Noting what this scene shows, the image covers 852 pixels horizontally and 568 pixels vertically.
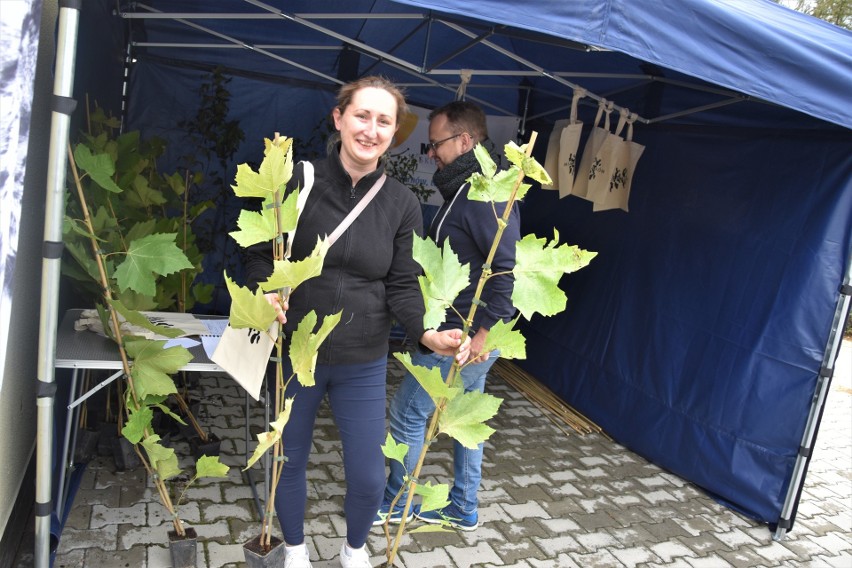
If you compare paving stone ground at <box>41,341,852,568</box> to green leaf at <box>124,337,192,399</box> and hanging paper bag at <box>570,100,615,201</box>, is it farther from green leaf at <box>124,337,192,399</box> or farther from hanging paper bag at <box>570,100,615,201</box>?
hanging paper bag at <box>570,100,615,201</box>

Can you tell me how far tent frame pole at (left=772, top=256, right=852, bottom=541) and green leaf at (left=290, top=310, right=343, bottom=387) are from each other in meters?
2.60

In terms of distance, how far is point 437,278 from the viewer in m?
1.68

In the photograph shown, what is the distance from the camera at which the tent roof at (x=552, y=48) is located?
88.3 inches

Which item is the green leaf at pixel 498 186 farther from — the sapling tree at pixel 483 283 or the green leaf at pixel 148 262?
the green leaf at pixel 148 262

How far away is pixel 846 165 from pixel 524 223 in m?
2.75

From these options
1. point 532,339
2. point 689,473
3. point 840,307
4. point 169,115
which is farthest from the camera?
point 532,339

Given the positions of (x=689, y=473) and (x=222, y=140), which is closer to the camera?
(x=689, y=473)

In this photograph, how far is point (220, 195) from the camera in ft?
17.5

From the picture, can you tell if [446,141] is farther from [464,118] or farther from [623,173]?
[623,173]

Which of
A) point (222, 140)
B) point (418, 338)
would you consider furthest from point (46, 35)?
point (222, 140)

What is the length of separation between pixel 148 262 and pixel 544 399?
3.30 metres

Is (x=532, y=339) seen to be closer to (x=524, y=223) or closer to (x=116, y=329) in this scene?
(x=524, y=223)

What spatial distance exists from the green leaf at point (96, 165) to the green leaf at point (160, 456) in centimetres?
80

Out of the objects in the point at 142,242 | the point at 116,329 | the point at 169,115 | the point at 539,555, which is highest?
the point at 169,115
